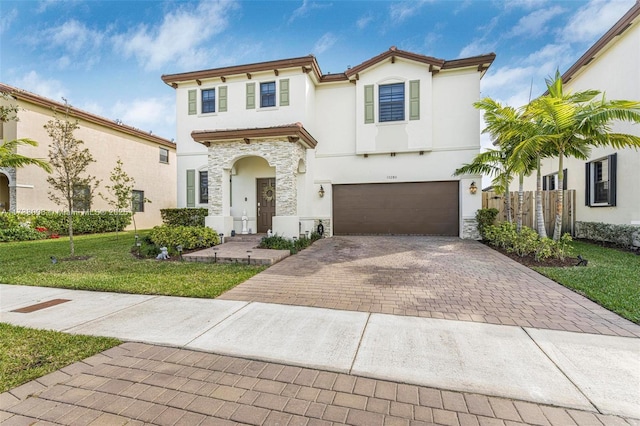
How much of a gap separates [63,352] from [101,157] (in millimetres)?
17436

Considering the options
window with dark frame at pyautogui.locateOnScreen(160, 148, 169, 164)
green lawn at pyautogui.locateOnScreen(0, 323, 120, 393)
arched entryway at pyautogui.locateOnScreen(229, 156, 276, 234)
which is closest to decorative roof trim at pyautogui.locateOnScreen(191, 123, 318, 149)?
arched entryway at pyautogui.locateOnScreen(229, 156, 276, 234)

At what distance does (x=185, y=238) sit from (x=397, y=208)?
867cm

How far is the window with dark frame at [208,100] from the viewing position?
13.6m

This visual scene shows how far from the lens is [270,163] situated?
35.4 ft

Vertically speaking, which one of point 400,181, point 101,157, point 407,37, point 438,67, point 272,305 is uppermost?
point 407,37

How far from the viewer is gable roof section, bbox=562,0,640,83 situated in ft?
27.4

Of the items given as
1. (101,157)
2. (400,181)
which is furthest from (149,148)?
(400,181)

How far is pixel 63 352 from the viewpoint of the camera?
3139mm

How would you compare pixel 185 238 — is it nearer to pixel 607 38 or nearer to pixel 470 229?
pixel 470 229

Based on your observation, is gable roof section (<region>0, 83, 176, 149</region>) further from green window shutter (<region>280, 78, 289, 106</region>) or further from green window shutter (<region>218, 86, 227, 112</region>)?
green window shutter (<region>280, 78, 289, 106</region>)

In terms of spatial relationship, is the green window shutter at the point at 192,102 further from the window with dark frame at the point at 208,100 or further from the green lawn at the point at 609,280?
the green lawn at the point at 609,280

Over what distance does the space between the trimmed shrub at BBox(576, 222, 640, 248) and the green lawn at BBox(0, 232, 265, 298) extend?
36.9 feet

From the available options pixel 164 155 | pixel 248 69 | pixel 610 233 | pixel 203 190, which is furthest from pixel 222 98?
pixel 610 233

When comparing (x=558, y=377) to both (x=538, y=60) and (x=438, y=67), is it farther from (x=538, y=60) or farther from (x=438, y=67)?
(x=538, y=60)
